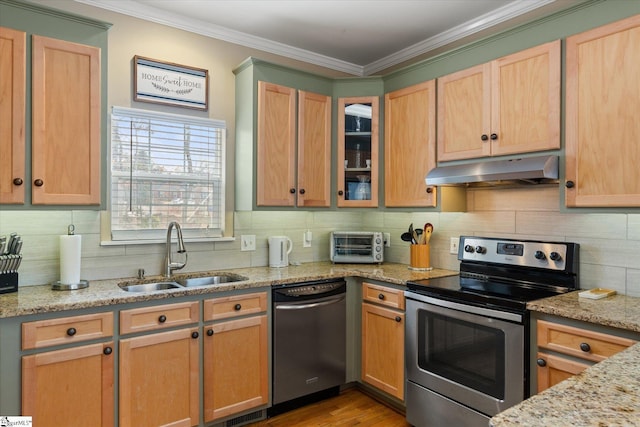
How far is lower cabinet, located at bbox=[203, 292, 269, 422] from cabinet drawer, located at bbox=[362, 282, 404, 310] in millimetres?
761

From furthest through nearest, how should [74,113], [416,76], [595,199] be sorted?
1. [416,76]
2. [74,113]
3. [595,199]

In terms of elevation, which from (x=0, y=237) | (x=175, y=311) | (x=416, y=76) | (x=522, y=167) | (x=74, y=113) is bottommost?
(x=175, y=311)

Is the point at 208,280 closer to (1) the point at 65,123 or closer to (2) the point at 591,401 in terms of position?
(1) the point at 65,123

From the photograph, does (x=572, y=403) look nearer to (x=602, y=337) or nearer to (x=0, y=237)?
(x=602, y=337)

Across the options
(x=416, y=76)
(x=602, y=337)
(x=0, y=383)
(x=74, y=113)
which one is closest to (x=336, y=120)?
(x=416, y=76)

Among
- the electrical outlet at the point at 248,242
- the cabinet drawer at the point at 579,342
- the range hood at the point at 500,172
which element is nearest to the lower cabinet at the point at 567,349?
the cabinet drawer at the point at 579,342

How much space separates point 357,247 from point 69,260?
2004 mm

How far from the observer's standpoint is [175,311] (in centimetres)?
230

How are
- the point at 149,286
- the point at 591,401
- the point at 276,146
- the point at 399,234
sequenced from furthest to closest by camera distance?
the point at 399,234 → the point at 276,146 → the point at 149,286 → the point at 591,401

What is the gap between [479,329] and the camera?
2223mm

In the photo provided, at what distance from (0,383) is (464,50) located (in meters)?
3.05

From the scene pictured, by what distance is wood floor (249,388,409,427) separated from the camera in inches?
104

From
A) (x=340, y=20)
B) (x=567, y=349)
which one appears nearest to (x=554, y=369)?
A: (x=567, y=349)

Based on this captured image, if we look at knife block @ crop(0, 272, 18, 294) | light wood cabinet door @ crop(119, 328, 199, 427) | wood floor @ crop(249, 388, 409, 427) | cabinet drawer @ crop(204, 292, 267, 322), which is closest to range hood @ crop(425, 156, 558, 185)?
cabinet drawer @ crop(204, 292, 267, 322)
